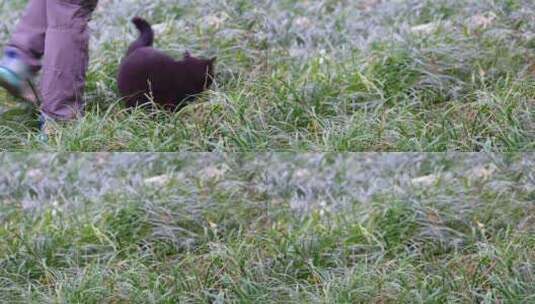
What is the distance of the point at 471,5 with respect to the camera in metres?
4.23

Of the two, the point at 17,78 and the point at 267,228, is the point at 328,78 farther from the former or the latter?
the point at 17,78

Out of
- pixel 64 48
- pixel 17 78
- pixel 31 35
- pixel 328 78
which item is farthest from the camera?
pixel 328 78

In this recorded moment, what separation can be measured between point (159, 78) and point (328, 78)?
2.43ft

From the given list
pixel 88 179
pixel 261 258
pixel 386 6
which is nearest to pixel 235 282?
pixel 261 258

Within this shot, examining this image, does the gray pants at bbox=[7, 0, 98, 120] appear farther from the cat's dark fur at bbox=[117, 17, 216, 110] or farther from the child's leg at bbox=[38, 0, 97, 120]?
the cat's dark fur at bbox=[117, 17, 216, 110]

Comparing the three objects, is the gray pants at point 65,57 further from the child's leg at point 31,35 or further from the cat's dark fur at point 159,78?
the cat's dark fur at point 159,78

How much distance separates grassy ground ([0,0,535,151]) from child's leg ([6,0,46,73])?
274mm

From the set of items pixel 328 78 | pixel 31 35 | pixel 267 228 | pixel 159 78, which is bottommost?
pixel 267 228

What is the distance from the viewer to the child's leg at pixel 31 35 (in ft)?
11.5

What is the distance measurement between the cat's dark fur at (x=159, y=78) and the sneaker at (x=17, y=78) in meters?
0.35

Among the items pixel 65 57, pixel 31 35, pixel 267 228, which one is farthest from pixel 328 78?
pixel 31 35

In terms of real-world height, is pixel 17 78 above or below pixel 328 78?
above

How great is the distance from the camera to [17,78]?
339 cm

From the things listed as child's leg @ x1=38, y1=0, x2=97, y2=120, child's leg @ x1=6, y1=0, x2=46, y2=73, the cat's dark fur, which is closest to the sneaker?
child's leg @ x1=6, y1=0, x2=46, y2=73
